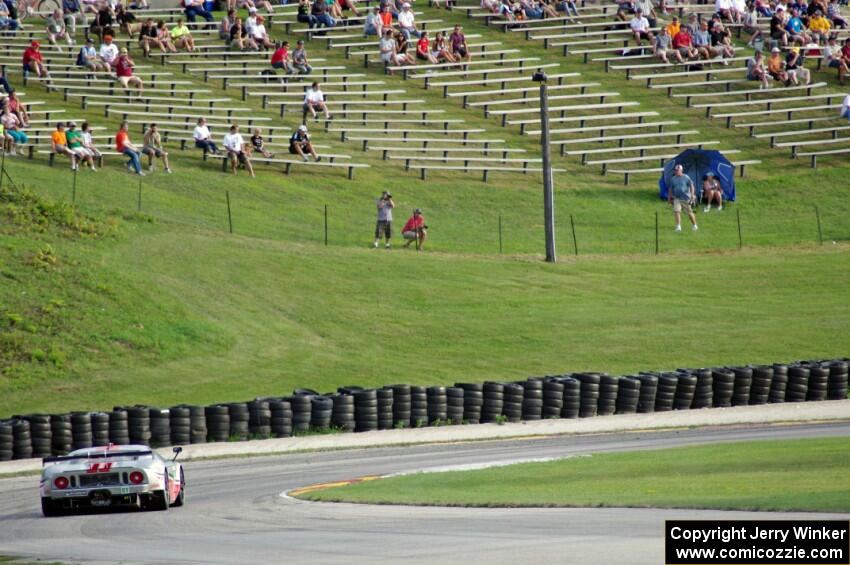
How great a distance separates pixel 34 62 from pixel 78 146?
9.34m

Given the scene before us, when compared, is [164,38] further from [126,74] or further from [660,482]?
[660,482]

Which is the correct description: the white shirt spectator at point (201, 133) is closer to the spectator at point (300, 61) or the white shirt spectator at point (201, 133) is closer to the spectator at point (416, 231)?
the spectator at point (416, 231)

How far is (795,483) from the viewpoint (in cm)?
1742

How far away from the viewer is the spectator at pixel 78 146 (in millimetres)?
43719

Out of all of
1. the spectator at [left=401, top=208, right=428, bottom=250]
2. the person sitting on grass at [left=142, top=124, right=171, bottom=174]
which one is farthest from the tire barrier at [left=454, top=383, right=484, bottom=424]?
the person sitting on grass at [left=142, top=124, right=171, bottom=174]

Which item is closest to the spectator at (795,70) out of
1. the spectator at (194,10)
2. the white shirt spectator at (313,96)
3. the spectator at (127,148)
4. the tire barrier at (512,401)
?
the white shirt spectator at (313,96)

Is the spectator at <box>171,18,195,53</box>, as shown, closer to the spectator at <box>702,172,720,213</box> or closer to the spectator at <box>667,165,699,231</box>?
the spectator at <box>667,165,699,231</box>

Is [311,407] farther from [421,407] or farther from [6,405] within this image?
[6,405]

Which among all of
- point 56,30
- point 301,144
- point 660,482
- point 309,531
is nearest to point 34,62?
point 56,30

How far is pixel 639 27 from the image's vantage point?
61.7 metres

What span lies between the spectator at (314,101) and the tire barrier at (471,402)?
2566cm

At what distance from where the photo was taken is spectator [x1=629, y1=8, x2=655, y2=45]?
61.5 m

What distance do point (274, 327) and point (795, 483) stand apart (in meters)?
19.6

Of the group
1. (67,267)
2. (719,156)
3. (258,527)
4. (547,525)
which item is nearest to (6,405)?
(67,267)
